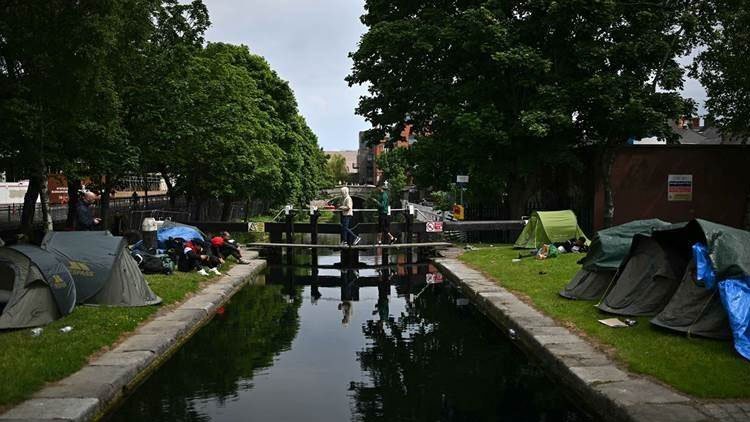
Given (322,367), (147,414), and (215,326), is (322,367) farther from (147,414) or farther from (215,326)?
(215,326)

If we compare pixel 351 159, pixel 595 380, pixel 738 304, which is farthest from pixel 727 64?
pixel 351 159

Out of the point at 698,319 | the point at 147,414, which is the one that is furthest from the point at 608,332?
the point at 147,414

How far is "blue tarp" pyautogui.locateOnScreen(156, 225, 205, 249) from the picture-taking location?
16309 millimetres

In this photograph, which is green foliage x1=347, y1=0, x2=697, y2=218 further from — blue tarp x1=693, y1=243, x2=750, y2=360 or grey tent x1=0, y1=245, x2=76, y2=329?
grey tent x1=0, y1=245, x2=76, y2=329

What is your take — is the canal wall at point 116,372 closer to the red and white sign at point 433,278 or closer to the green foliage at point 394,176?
the red and white sign at point 433,278

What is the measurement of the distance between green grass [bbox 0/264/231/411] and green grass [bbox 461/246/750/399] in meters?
6.39

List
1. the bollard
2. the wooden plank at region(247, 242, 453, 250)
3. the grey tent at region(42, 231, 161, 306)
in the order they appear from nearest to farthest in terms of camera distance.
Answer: the grey tent at region(42, 231, 161, 306) < the bollard < the wooden plank at region(247, 242, 453, 250)

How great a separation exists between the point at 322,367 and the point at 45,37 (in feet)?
23.8

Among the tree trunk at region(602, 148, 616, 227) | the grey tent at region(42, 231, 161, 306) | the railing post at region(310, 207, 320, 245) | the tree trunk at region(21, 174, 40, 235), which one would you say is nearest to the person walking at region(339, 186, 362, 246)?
the railing post at region(310, 207, 320, 245)

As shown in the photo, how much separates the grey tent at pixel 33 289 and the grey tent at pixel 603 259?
8.46 m

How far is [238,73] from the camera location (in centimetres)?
3372

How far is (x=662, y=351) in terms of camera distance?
782cm

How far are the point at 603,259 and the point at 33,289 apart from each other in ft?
29.6

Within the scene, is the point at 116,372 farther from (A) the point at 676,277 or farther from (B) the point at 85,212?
(B) the point at 85,212
